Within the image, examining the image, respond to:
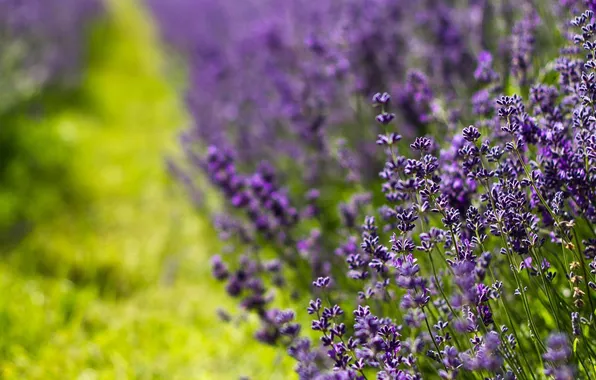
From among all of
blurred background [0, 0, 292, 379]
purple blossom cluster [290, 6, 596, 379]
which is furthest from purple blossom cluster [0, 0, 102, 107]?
purple blossom cluster [290, 6, 596, 379]

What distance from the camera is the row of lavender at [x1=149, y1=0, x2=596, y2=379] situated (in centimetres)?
146

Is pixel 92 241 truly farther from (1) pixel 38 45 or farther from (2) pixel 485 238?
(2) pixel 485 238

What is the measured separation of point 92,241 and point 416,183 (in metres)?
3.18

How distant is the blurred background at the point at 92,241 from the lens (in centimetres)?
288

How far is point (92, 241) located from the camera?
4.13 m

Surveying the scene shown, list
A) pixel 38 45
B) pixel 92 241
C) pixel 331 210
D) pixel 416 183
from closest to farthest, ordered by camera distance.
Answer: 1. pixel 416 183
2. pixel 331 210
3. pixel 92 241
4. pixel 38 45

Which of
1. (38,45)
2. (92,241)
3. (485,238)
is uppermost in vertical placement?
(38,45)

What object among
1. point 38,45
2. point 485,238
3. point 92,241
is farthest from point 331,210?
point 38,45

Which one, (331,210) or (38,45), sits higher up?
(38,45)

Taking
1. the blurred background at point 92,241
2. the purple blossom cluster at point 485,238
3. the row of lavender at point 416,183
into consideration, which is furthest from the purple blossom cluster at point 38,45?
the purple blossom cluster at point 485,238

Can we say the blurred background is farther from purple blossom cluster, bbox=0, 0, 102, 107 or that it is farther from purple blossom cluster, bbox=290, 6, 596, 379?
purple blossom cluster, bbox=290, 6, 596, 379

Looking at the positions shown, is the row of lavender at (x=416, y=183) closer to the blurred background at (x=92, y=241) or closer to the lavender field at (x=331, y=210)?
the lavender field at (x=331, y=210)

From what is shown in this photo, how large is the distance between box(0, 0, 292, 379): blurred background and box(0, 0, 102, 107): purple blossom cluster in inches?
0.8

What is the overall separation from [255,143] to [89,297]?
1.56 m
